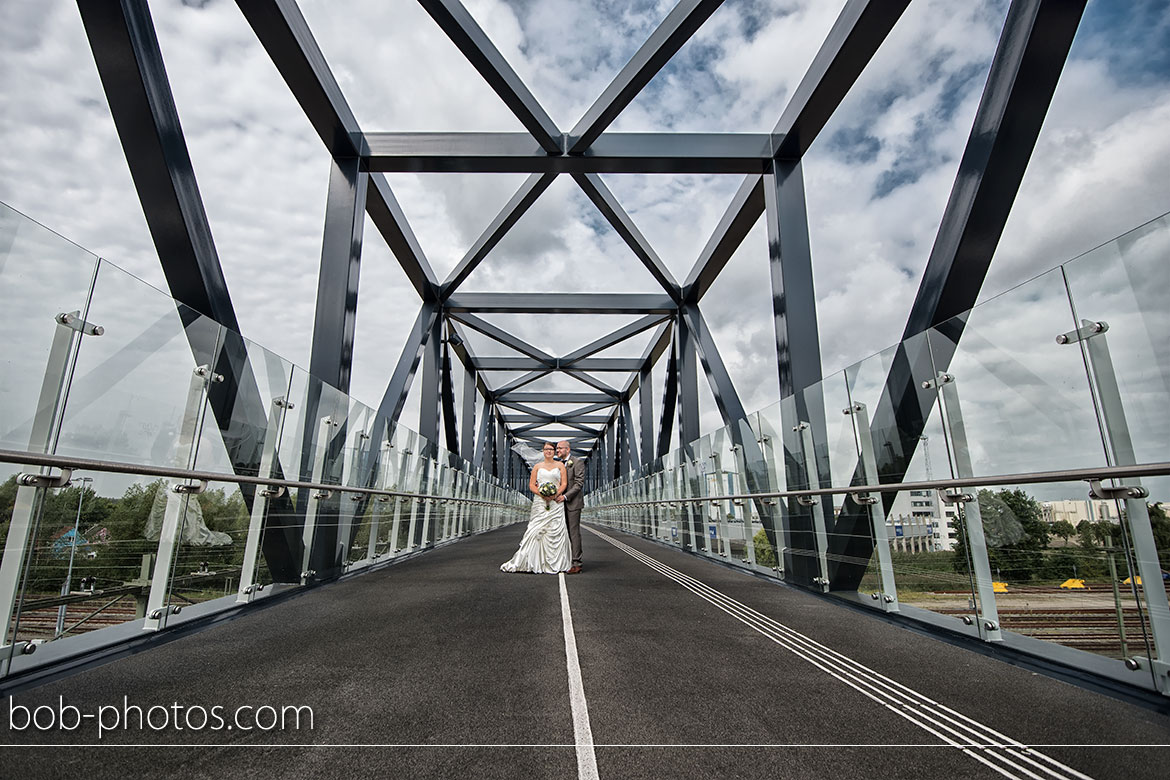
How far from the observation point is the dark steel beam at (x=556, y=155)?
10711mm

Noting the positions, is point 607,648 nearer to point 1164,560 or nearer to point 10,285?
point 1164,560

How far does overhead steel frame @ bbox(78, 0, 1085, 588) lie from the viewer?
5273mm

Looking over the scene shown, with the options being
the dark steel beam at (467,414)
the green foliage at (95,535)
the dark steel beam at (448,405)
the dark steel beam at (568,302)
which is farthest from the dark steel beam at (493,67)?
the dark steel beam at (467,414)

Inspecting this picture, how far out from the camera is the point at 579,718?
7.58 ft

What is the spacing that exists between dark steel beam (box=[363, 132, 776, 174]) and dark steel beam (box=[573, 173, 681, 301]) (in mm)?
853

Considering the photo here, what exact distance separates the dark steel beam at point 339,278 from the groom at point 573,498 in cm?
387

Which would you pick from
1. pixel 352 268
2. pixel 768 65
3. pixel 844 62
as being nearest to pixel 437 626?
Result: pixel 352 268

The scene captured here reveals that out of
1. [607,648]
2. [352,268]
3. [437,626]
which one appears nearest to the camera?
[607,648]

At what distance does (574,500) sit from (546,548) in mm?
891

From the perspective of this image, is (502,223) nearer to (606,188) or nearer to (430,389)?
(606,188)

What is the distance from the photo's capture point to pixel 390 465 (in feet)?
29.4

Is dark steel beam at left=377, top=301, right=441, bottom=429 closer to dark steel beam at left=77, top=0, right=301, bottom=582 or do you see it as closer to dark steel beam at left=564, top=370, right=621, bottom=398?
dark steel beam at left=77, top=0, right=301, bottom=582

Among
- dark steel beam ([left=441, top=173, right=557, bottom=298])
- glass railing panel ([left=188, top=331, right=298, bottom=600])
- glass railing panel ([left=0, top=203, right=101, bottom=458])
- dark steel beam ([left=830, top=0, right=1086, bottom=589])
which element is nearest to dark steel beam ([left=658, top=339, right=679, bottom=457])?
dark steel beam ([left=441, top=173, right=557, bottom=298])

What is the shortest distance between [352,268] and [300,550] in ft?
17.9
